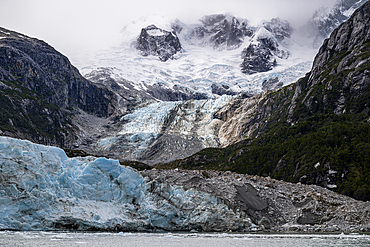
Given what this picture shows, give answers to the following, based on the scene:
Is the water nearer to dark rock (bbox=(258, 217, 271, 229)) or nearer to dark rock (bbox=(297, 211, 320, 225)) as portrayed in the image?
dark rock (bbox=(258, 217, 271, 229))

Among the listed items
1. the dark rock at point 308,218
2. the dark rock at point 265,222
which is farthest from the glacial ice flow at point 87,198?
the dark rock at point 308,218

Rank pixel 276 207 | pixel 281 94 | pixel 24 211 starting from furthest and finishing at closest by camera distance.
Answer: pixel 281 94 < pixel 276 207 < pixel 24 211

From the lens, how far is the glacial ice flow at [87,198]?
120 feet

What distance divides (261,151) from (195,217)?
217ft

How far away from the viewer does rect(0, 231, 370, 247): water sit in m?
30.1

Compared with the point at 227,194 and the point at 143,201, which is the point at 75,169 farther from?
the point at 227,194

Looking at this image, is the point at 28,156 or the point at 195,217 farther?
the point at 195,217

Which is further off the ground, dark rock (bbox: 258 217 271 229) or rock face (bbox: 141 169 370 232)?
rock face (bbox: 141 169 370 232)

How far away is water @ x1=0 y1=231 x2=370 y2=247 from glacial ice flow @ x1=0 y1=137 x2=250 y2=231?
2745 mm

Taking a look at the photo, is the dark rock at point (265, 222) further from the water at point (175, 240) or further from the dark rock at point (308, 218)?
the water at point (175, 240)

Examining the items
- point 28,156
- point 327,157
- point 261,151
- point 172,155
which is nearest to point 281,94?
point 172,155

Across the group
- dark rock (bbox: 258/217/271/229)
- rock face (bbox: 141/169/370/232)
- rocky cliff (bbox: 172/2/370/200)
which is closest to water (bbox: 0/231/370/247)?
dark rock (bbox: 258/217/271/229)

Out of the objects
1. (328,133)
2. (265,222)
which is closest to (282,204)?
(265,222)

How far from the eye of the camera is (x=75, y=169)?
148 feet
